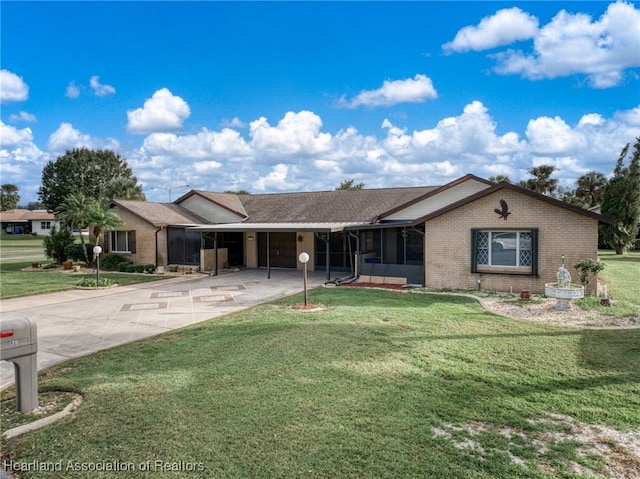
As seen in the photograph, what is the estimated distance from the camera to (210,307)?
508 inches

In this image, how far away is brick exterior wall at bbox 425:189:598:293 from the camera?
43.7 feet

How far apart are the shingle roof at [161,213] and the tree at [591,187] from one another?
126 ft

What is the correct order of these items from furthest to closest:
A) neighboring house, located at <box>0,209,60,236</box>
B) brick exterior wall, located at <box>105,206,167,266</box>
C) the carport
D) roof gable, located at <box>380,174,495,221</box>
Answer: neighboring house, located at <box>0,209,60,236</box>, brick exterior wall, located at <box>105,206,167,266</box>, the carport, roof gable, located at <box>380,174,495,221</box>

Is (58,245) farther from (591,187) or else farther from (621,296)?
(591,187)

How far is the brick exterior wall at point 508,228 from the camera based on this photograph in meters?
13.3

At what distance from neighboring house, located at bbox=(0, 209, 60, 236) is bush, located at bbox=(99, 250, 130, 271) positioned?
57185 millimetres

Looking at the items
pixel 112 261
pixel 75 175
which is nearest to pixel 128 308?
pixel 112 261

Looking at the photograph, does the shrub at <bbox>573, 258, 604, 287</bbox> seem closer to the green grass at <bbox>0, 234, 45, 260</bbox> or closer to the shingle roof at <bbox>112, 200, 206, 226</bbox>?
the shingle roof at <bbox>112, 200, 206, 226</bbox>

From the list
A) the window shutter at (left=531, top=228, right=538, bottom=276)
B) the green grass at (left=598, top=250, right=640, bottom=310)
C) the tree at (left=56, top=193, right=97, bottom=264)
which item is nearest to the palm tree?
the tree at (left=56, top=193, right=97, bottom=264)

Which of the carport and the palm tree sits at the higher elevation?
the palm tree

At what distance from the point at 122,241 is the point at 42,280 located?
5.59 meters

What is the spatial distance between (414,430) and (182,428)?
2.61 metres

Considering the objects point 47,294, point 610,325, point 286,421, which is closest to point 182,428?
point 286,421

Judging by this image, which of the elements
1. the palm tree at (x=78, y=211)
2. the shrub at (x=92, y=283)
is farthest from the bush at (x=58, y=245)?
the shrub at (x=92, y=283)
